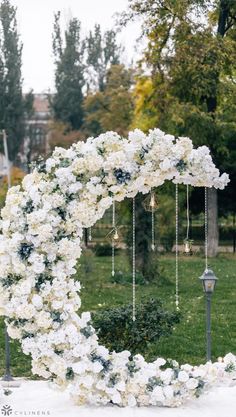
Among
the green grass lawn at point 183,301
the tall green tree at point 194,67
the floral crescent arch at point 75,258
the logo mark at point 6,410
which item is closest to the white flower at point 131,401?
the floral crescent arch at point 75,258

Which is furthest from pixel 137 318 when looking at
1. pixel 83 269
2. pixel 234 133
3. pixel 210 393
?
pixel 234 133

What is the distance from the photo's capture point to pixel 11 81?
50.2 metres

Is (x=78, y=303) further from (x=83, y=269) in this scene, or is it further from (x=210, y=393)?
(x=83, y=269)

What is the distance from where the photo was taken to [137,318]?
9.43m

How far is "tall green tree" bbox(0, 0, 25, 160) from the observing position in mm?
48938

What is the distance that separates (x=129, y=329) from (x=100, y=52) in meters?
46.9

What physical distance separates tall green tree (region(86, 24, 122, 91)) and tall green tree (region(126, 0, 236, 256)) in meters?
28.5

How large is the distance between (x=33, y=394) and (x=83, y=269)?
32.8 feet

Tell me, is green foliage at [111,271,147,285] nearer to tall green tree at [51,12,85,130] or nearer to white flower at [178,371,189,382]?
white flower at [178,371,189,382]

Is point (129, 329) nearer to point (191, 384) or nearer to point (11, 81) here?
point (191, 384)

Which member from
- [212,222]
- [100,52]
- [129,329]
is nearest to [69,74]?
[100,52]

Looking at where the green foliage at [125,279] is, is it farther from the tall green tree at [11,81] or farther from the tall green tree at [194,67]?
the tall green tree at [11,81]

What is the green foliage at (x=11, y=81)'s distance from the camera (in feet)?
161

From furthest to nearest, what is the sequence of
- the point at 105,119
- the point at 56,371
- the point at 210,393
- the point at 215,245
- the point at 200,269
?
the point at 105,119
the point at 215,245
the point at 200,269
the point at 210,393
the point at 56,371
